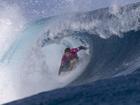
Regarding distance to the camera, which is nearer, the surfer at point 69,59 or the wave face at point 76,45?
the wave face at point 76,45

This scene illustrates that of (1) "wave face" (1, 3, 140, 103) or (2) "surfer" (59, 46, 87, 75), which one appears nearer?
(1) "wave face" (1, 3, 140, 103)

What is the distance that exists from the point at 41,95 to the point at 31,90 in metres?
5.32

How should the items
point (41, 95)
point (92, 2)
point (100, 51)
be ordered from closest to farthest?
point (41, 95) → point (100, 51) → point (92, 2)

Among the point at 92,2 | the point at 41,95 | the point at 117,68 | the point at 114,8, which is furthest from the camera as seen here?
the point at 92,2

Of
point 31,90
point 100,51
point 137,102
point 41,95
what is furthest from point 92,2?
point 137,102

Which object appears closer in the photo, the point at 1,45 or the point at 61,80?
the point at 61,80

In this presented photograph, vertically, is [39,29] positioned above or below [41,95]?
above

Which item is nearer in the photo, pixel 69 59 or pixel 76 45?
pixel 69 59

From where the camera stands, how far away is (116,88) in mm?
20000

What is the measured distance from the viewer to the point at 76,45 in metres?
29.2

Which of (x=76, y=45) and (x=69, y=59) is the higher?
(x=76, y=45)

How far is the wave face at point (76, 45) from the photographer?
2675 cm

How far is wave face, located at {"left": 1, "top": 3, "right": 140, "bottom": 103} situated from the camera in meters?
26.8

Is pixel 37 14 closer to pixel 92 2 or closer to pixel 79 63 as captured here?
pixel 92 2
